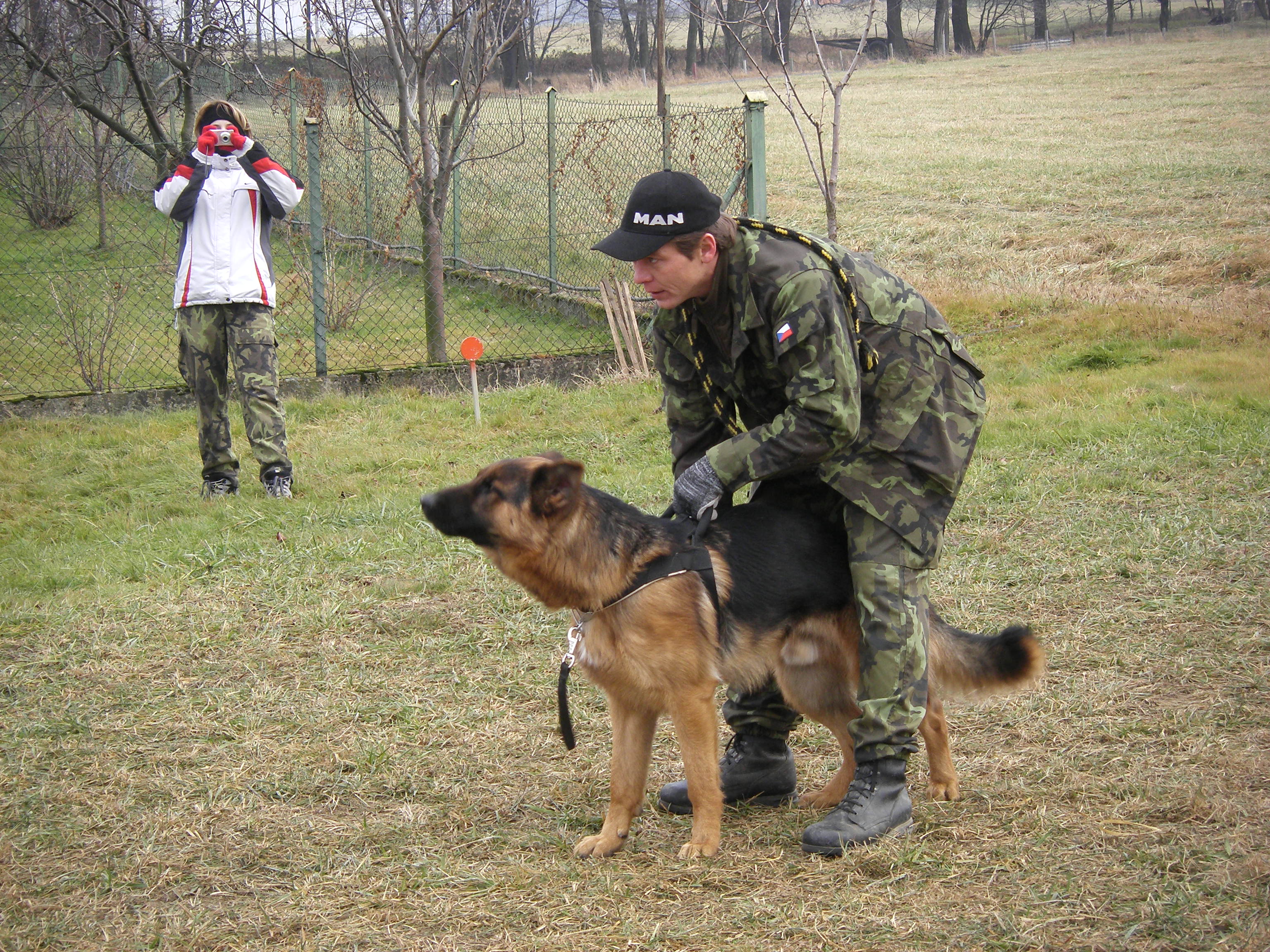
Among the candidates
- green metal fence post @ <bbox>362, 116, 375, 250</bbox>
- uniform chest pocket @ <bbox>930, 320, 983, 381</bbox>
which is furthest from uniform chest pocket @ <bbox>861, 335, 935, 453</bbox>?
green metal fence post @ <bbox>362, 116, 375, 250</bbox>

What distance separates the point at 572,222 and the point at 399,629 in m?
7.82

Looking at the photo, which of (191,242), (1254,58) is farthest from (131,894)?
(1254,58)

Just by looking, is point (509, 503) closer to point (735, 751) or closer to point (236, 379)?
point (735, 751)

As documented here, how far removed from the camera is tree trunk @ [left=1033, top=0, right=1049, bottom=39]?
51875 mm

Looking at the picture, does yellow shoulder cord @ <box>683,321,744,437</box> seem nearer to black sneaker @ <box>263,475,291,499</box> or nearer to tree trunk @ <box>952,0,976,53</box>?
black sneaker @ <box>263,475,291,499</box>

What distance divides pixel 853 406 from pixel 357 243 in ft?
34.5

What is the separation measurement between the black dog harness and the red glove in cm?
500

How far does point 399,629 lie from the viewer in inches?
194

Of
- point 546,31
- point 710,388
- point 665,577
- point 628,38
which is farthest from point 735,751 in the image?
point 546,31

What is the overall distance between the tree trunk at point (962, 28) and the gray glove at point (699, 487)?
53.1 meters

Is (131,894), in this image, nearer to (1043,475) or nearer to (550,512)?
(550,512)

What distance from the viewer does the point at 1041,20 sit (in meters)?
52.3

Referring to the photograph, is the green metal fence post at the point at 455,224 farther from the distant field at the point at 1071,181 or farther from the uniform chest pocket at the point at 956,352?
the uniform chest pocket at the point at 956,352

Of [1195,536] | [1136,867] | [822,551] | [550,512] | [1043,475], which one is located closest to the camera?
[1136,867]
